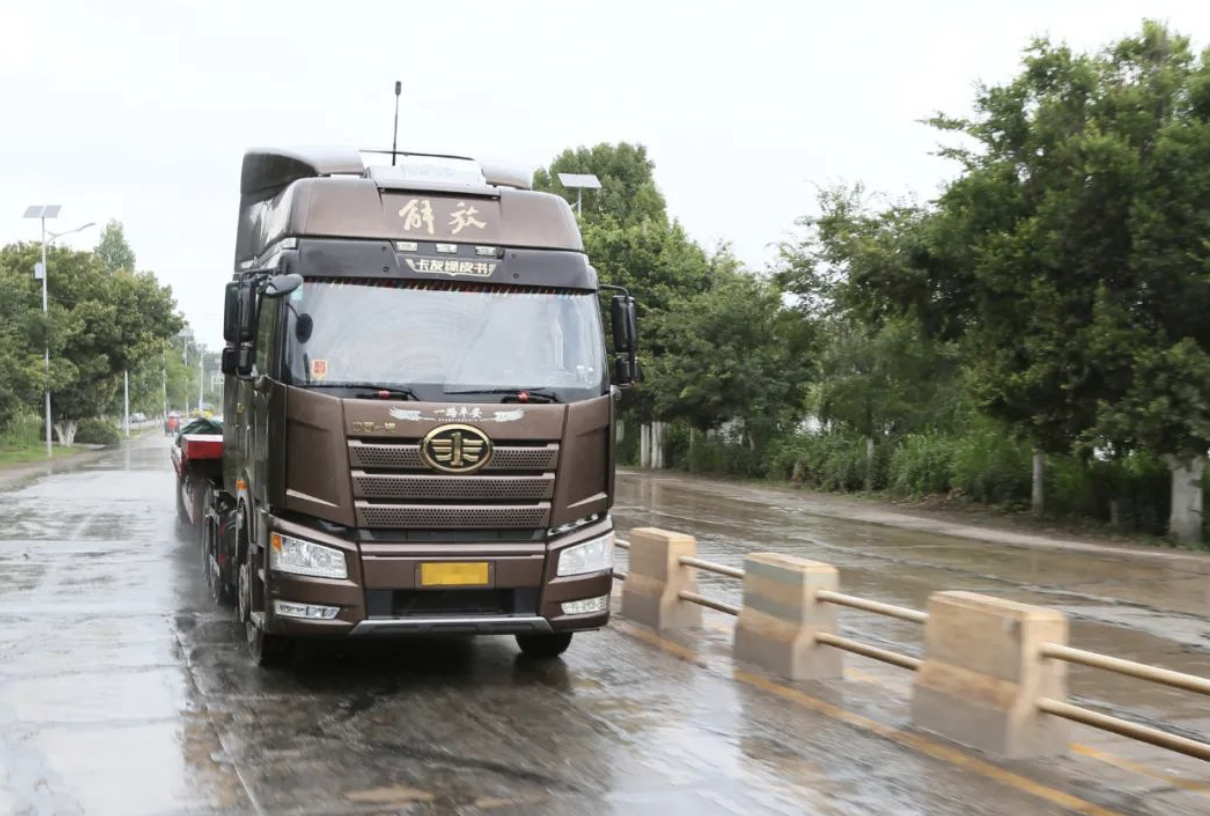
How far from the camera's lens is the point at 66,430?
64.2 metres

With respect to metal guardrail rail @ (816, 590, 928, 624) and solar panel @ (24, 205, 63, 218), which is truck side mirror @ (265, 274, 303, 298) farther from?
solar panel @ (24, 205, 63, 218)

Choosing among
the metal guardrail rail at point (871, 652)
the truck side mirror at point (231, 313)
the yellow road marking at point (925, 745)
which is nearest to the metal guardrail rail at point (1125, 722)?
the yellow road marking at point (925, 745)

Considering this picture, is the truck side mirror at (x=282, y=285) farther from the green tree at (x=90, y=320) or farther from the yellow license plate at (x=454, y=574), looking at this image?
the green tree at (x=90, y=320)

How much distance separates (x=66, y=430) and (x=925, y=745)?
207 ft

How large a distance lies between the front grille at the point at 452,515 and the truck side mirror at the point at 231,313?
5.02 feet

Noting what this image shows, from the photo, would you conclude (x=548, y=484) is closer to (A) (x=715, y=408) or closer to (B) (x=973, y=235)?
(B) (x=973, y=235)

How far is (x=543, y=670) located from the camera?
31.2ft

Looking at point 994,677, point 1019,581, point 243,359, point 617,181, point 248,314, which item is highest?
point 617,181

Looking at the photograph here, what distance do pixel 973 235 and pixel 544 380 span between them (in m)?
17.0

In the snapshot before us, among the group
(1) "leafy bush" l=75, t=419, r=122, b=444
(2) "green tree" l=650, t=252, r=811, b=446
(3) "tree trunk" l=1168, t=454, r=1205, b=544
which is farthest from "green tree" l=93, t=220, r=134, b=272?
(3) "tree trunk" l=1168, t=454, r=1205, b=544

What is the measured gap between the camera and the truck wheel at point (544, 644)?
9.73m

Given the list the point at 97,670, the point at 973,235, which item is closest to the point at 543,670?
the point at 97,670

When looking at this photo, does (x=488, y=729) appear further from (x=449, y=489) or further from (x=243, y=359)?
(x=243, y=359)

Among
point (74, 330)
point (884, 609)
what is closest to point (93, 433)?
point (74, 330)
